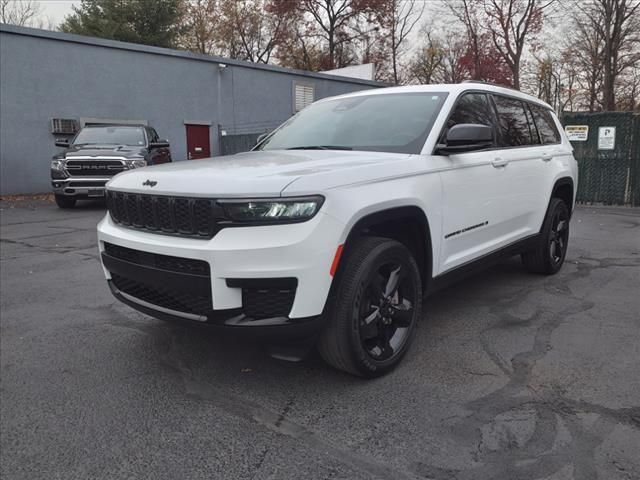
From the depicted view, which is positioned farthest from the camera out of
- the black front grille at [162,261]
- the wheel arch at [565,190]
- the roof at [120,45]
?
the roof at [120,45]

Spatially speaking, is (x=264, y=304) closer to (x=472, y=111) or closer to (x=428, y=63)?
(x=472, y=111)

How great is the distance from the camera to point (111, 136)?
11617 millimetres

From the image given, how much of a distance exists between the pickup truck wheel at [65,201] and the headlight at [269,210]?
10.1 metres

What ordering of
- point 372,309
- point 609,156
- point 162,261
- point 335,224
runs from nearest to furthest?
point 335,224 → point 162,261 → point 372,309 → point 609,156

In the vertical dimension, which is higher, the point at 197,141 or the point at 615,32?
the point at 615,32

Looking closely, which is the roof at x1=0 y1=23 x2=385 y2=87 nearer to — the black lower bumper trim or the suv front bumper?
the suv front bumper

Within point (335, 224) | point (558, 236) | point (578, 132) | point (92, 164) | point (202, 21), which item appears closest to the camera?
point (335, 224)

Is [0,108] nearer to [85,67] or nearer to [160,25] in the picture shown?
[85,67]

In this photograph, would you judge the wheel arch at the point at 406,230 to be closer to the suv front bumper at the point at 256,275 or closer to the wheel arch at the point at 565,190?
the suv front bumper at the point at 256,275

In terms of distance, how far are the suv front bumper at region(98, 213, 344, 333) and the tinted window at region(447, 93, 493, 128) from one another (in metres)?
1.71

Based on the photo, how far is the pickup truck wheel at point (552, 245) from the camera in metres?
4.99

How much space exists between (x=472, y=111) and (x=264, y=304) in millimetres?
2464

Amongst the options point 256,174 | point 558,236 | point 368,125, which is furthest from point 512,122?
point 256,174

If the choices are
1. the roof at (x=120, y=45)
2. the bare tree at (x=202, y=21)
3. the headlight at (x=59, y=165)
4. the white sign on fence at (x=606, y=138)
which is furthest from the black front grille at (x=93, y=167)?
the bare tree at (x=202, y=21)
